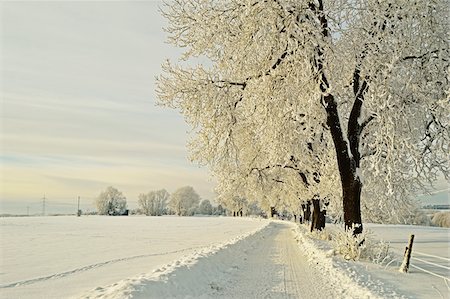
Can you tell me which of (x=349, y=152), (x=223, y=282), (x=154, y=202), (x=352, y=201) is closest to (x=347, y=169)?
(x=349, y=152)

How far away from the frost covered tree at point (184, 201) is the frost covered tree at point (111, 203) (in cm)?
1999

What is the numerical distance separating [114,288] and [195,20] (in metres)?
10.8

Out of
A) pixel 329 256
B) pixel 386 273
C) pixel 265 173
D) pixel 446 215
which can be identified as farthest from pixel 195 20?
pixel 446 215

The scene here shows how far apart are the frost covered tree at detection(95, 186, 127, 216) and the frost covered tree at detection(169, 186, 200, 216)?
20.0 metres

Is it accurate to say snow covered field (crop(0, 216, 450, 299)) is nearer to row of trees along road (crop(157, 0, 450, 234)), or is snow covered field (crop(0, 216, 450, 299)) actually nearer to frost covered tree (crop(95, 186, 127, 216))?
row of trees along road (crop(157, 0, 450, 234))

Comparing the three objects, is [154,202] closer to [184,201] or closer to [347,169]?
[184,201]

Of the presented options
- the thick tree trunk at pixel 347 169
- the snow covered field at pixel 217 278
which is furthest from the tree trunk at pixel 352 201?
the snow covered field at pixel 217 278

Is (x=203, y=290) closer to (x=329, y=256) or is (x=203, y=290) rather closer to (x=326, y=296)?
(x=326, y=296)

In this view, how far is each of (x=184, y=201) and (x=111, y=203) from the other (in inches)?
1136

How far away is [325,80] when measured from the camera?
48.8 ft

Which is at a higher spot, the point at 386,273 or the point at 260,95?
the point at 260,95

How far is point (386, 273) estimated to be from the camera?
12.1 m

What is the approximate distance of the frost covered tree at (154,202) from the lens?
6742 inches

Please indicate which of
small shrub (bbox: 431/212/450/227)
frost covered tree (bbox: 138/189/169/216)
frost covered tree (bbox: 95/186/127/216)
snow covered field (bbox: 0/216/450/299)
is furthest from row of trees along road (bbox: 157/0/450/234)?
frost covered tree (bbox: 138/189/169/216)
